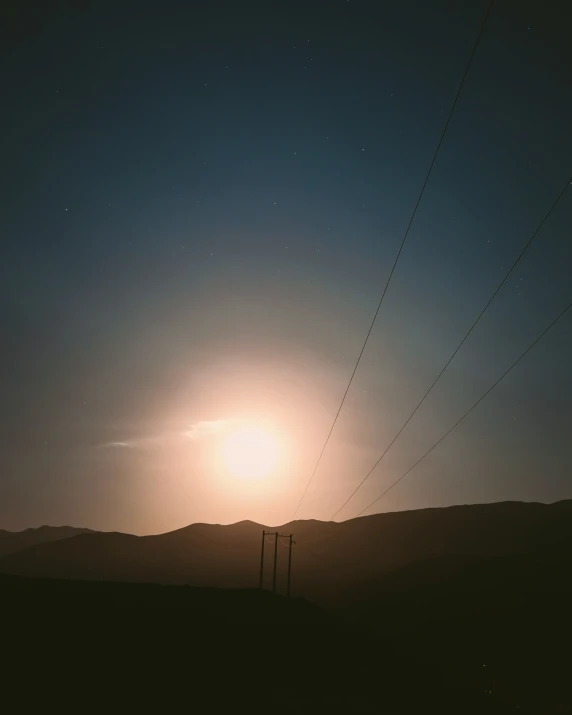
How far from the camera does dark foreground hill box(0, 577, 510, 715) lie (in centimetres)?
2069

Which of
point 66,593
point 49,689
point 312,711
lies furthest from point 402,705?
point 66,593

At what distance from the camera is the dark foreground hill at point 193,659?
20.7m

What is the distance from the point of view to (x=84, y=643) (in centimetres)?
2650

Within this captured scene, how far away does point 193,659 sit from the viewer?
87.6 feet

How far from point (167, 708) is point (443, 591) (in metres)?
76.9

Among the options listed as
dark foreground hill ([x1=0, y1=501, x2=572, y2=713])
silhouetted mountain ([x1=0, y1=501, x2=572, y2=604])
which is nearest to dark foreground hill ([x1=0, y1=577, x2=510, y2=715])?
dark foreground hill ([x1=0, y1=501, x2=572, y2=713])

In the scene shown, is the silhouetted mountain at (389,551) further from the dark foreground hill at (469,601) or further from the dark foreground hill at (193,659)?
the dark foreground hill at (193,659)

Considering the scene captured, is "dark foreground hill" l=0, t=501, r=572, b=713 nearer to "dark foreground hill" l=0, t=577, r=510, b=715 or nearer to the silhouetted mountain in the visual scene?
the silhouetted mountain

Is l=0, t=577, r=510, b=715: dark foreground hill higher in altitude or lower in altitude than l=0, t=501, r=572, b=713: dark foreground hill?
lower

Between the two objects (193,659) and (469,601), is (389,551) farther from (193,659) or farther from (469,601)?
(193,659)

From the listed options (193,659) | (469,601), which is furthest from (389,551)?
(193,659)

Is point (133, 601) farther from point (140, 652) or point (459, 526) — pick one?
point (459, 526)

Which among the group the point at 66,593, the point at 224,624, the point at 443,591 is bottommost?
the point at 224,624

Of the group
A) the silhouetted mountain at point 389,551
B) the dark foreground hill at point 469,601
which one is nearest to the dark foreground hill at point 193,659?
the dark foreground hill at point 469,601
